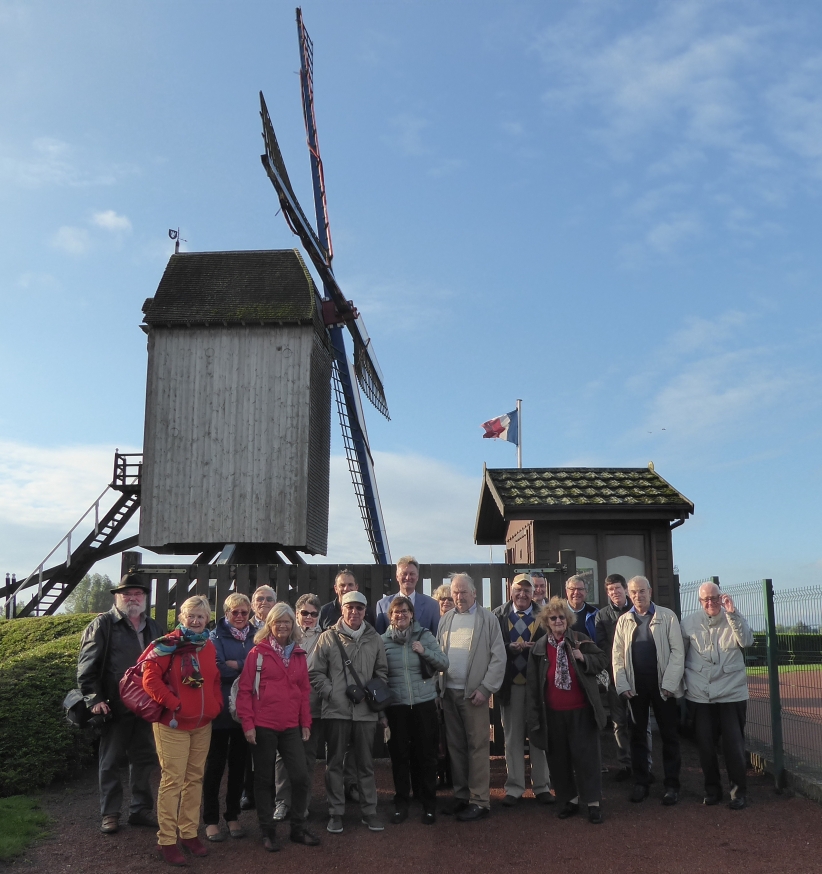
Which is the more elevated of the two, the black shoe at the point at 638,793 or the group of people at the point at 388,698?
the group of people at the point at 388,698

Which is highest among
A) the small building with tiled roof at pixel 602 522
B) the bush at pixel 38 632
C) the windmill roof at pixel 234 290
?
the windmill roof at pixel 234 290

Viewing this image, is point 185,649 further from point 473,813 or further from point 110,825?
point 473,813

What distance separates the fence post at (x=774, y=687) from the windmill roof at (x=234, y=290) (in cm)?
1322

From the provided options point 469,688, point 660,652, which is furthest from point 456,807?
point 660,652

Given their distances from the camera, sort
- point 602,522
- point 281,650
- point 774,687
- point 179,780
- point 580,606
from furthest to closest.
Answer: point 602,522, point 580,606, point 774,687, point 281,650, point 179,780

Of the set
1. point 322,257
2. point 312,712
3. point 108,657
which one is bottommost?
point 312,712

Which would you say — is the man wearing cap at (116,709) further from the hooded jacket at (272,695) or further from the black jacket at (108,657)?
the hooded jacket at (272,695)

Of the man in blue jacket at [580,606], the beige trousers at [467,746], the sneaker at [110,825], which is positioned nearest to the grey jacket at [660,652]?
the man in blue jacket at [580,606]

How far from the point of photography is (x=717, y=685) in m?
6.93

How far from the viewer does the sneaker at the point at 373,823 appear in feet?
20.3

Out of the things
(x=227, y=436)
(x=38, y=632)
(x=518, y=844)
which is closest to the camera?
(x=518, y=844)

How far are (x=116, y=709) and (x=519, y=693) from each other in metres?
3.30

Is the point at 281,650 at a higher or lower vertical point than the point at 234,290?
lower

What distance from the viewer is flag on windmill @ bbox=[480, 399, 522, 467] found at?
19.2 m
